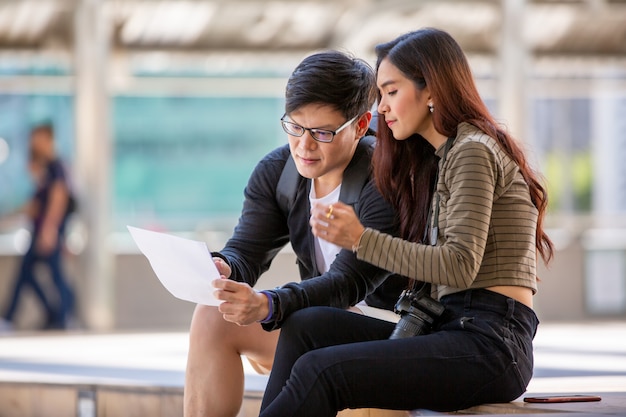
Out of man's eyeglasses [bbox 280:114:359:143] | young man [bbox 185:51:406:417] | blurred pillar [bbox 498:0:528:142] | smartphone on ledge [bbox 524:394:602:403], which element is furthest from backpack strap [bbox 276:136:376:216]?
blurred pillar [bbox 498:0:528:142]

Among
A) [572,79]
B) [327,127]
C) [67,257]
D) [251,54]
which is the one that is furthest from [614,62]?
[327,127]

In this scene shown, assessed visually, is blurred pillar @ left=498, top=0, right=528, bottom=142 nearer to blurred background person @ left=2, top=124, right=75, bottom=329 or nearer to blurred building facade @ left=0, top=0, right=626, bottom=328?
blurred building facade @ left=0, top=0, right=626, bottom=328

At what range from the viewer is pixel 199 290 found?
2.45m

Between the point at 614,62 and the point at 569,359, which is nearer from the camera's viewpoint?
the point at 569,359

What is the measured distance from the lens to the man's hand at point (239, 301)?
7.84ft

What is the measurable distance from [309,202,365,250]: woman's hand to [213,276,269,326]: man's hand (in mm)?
253

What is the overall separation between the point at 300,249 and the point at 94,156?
602 cm

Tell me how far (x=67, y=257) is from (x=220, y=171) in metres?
1.70

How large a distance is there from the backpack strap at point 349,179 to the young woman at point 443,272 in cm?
31

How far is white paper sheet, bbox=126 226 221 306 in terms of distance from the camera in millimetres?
2428

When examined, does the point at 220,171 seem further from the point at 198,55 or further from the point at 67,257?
the point at 67,257

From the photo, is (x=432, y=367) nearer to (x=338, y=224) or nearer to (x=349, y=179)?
(x=338, y=224)

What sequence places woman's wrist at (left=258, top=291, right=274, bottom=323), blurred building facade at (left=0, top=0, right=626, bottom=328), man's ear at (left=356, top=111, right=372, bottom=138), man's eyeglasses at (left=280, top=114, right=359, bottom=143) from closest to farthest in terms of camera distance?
woman's wrist at (left=258, top=291, right=274, bottom=323)
man's eyeglasses at (left=280, top=114, right=359, bottom=143)
man's ear at (left=356, top=111, right=372, bottom=138)
blurred building facade at (left=0, top=0, right=626, bottom=328)

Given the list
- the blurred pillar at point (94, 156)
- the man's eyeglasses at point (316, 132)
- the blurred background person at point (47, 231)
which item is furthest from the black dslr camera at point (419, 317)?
the blurred pillar at point (94, 156)
